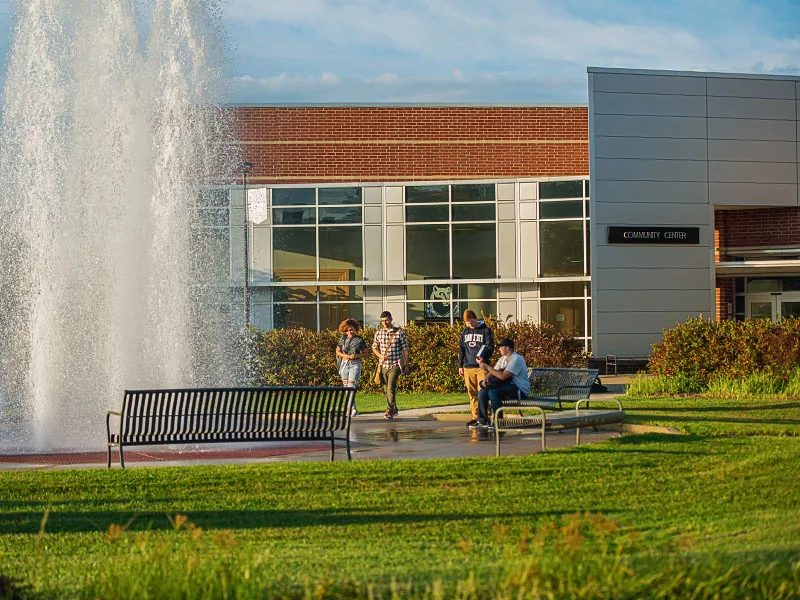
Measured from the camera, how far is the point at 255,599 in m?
4.95

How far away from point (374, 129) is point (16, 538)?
29.5 metres

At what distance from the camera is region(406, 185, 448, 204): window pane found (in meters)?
32.2

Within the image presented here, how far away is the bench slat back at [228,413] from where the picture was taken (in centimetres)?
1086

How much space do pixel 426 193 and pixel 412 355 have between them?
32.6ft

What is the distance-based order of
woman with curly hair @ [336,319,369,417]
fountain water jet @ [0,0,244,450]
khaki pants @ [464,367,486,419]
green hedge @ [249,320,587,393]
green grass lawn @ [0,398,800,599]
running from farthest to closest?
1. green hedge @ [249,320,587,393]
2. woman with curly hair @ [336,319,369,417]
3. khaki pants @ [464,367,486,419]
4. fountain water jet @ [0,0,244,450]
5. green grass lawn @ [0,398,800,599]

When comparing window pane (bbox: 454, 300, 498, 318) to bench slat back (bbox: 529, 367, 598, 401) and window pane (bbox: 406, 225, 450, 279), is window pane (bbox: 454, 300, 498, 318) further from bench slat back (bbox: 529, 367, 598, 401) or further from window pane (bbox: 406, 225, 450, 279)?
bench slat back (bbox: 529, 367, 598, 401)

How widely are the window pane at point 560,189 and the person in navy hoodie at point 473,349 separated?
663 inches

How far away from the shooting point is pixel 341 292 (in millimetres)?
32469

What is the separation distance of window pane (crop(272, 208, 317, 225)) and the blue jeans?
19.1 metres

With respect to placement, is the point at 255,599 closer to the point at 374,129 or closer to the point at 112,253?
the point at 112,253

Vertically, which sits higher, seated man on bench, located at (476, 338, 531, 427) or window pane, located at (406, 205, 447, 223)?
window pane, located at (406, 205, 447, 223)

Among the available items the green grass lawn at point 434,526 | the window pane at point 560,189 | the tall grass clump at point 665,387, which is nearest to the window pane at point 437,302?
the window pane at point 560,189

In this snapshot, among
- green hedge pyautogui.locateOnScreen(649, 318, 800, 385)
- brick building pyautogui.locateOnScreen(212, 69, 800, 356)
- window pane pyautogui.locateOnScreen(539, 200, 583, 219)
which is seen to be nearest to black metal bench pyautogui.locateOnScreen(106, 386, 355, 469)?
green hedge pyautogui.locateOnScreen(649, 318, 800, 385)

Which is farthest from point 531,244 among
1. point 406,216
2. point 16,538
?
point 16,538
